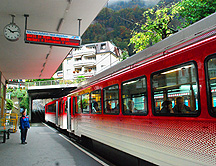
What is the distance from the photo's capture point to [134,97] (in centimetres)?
541

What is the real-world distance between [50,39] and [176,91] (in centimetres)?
520

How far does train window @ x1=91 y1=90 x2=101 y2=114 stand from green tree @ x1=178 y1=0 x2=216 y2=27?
887 centimetres

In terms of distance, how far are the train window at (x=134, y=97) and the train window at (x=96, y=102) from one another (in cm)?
202

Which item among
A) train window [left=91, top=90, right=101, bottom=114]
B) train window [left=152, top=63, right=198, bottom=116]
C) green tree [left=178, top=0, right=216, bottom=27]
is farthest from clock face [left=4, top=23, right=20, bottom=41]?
green tree [left=178, top=0, right=216, bottom=27]

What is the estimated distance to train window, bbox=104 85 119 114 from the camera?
21.0 feet

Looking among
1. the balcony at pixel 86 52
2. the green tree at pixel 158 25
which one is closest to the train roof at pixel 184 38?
the green tree at pixel 158 25

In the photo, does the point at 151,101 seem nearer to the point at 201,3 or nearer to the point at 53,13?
the point at 53,13

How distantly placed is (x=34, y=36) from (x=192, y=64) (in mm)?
5487

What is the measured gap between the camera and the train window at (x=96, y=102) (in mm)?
7886

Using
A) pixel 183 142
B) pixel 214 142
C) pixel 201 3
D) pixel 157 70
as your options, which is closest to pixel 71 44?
pixel 157 70

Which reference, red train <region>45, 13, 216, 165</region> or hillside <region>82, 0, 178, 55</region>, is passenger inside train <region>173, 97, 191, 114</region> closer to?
red train <region>45, 13, 216, 165</region>

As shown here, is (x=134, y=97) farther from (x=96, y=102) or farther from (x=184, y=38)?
(x=96, y=102)

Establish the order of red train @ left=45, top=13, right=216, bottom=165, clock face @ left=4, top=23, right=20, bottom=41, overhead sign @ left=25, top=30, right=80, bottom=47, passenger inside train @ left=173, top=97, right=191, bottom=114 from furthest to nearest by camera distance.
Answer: overhead sign @ left=25, top=30, right=80, bottom=47, clock face @ left=4, top=23, right=20, bottom=41, passenger inside train @ left=173, top=97, right=191, bottom=114, red train @ left=45, top=13, right=216, bottom=165

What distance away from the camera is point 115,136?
6496mm
